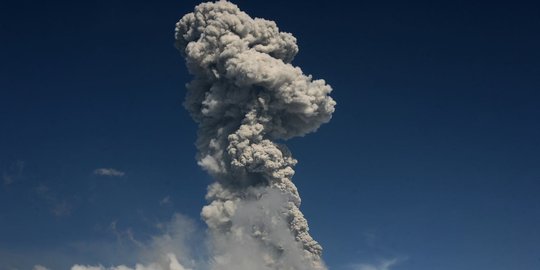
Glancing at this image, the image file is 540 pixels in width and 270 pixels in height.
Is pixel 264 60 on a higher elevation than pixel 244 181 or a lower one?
higher

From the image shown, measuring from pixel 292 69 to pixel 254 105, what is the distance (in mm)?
6871

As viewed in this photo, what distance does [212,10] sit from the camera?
260 ft

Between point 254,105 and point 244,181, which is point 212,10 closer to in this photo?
point 254,105

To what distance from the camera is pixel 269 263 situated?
78.7 m

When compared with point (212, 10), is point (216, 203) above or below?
below

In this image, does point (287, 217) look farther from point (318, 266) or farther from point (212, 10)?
point (212, 10)

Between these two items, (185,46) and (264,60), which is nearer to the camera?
(264,60)

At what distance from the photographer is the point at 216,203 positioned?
3209 inches

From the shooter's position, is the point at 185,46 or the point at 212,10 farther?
the point at 185,46

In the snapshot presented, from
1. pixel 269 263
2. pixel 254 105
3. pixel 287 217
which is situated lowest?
pixel 269 263

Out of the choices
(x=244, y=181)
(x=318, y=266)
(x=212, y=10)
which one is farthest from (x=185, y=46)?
(x=318, y=266)

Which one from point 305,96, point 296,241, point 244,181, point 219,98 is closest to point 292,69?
point 305,96

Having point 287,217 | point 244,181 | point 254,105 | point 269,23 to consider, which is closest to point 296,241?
point 287,217

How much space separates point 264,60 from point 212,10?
9.41m
